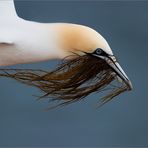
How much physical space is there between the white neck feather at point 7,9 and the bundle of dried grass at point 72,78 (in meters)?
0.08

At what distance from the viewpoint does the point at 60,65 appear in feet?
1.84

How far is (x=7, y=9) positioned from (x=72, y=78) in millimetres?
135

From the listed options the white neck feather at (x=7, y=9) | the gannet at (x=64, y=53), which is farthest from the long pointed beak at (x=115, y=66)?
the white neck feather at (x=7, y=9)

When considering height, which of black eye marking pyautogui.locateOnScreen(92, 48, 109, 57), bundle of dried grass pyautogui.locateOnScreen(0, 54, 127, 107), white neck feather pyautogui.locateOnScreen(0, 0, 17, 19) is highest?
white neck feather pyautogui.locateOnScreen(0, 0, 17, 19)

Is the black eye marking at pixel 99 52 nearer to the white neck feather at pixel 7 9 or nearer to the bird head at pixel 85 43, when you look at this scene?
the bird head at pixel 85 43

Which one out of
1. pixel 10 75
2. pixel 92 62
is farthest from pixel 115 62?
pixel 10 75

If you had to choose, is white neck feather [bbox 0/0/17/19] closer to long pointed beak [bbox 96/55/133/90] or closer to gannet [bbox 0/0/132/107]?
gannet [bbox 0/0/132/107]

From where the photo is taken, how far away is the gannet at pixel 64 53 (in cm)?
54

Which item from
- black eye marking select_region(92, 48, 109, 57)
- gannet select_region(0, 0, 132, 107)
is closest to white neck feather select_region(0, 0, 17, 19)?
gannet select_region(0, 0, 132, 107)

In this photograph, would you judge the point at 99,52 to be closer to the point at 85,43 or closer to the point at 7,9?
the point at 85,43

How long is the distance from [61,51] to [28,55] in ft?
0.15

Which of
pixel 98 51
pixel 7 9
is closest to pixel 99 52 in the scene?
pixel 98 51

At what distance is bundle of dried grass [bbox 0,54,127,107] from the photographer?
1.82ft

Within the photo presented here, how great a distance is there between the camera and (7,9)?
0.59 metres
